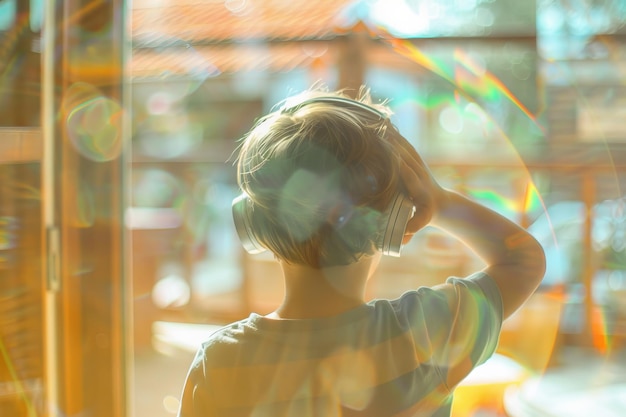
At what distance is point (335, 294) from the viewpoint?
474mm

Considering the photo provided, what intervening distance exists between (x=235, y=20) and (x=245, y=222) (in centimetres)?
125

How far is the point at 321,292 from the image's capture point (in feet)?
1.55

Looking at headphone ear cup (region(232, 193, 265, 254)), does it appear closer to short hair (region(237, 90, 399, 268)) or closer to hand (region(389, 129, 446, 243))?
short hair (region(237, 90, 399, 268))

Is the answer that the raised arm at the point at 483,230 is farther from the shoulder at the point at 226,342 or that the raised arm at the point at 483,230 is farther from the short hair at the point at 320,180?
the shoulder at the point at 226,342

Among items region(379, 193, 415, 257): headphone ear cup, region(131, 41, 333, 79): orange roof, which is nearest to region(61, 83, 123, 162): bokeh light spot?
region(379, 193, 415, 257): headphone ear cup

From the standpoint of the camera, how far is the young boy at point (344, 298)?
1.47ft

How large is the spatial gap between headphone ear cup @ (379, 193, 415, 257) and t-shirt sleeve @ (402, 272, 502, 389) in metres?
0.05

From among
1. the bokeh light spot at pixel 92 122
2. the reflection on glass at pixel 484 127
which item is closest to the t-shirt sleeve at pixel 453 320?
the bokeh light spot at pixel 92 122

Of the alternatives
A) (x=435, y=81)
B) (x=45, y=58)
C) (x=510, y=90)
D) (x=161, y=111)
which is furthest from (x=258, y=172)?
(x=161, y=111)

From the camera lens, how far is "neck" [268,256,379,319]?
0.47 metres

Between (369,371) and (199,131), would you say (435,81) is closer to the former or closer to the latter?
(199,131)

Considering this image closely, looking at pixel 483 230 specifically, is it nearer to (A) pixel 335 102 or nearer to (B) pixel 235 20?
(A) pixel 335 102

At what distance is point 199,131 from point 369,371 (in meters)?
1.82

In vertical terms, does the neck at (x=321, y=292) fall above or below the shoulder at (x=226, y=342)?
above
